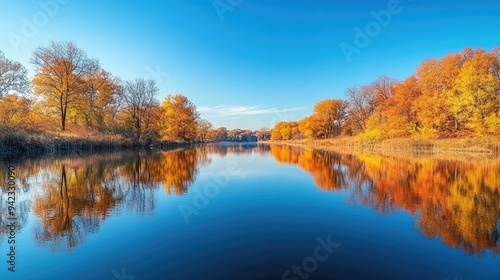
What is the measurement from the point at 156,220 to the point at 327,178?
31.9 feet

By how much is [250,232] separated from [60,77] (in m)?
35.5

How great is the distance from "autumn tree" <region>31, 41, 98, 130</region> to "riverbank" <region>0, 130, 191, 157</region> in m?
3.45

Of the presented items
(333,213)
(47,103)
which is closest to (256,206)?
(333,213)

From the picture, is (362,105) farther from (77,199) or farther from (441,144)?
(77,199)

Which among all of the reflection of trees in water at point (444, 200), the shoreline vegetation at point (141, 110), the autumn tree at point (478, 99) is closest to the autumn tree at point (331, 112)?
the shoreline vegetation at point (141, 110)

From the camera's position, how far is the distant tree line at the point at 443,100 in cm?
3103

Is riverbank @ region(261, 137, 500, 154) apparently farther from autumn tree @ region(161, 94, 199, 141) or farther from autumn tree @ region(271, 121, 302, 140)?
autumn tree @ region(271, 121, 302, 140)

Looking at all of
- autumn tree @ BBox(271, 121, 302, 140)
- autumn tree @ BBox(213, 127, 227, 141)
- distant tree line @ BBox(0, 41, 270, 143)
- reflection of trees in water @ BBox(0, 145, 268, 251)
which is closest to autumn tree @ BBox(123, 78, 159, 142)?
distant tree line @ BBox(0, 41, 270, 143)

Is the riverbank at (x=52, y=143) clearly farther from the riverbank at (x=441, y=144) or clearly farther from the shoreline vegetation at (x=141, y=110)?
the riverbank at (x=441, y=144)

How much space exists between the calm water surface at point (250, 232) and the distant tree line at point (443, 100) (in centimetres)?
2832

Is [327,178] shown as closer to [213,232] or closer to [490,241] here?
[490,241]

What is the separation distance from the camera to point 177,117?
5972 cm

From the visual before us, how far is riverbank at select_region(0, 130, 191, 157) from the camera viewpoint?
21703 mm

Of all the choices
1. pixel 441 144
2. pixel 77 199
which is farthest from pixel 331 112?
pixel 77 199
